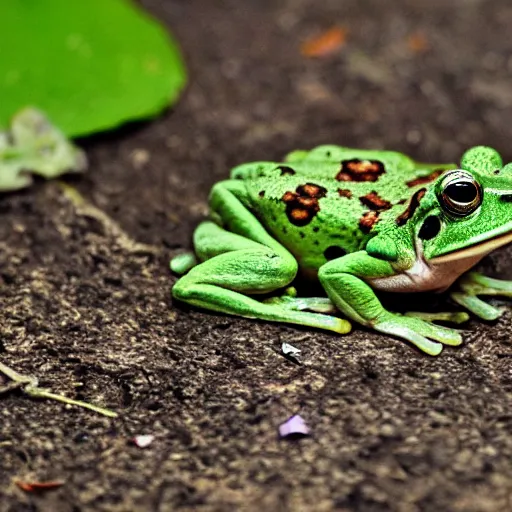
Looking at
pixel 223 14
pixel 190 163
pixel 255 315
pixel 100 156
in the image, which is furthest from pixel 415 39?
pixel 255 315

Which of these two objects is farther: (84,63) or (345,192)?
(84,63)

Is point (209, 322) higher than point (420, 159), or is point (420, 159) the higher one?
point (420, 159)

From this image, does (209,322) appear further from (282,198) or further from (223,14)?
(223,14)

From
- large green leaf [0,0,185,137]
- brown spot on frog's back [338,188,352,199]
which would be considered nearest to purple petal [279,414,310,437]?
brown spot on frog's back [338,188,352,199]

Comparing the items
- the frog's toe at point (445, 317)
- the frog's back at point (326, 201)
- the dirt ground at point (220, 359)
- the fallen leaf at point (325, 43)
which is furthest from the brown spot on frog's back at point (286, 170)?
the fallen leaf at point (325, 43)

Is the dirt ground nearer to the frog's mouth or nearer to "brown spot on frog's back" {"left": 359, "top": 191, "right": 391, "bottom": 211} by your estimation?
the frog's mouth

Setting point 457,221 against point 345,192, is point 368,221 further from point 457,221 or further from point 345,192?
point 457,221

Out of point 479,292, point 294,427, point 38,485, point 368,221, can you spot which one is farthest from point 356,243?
point 38,485
